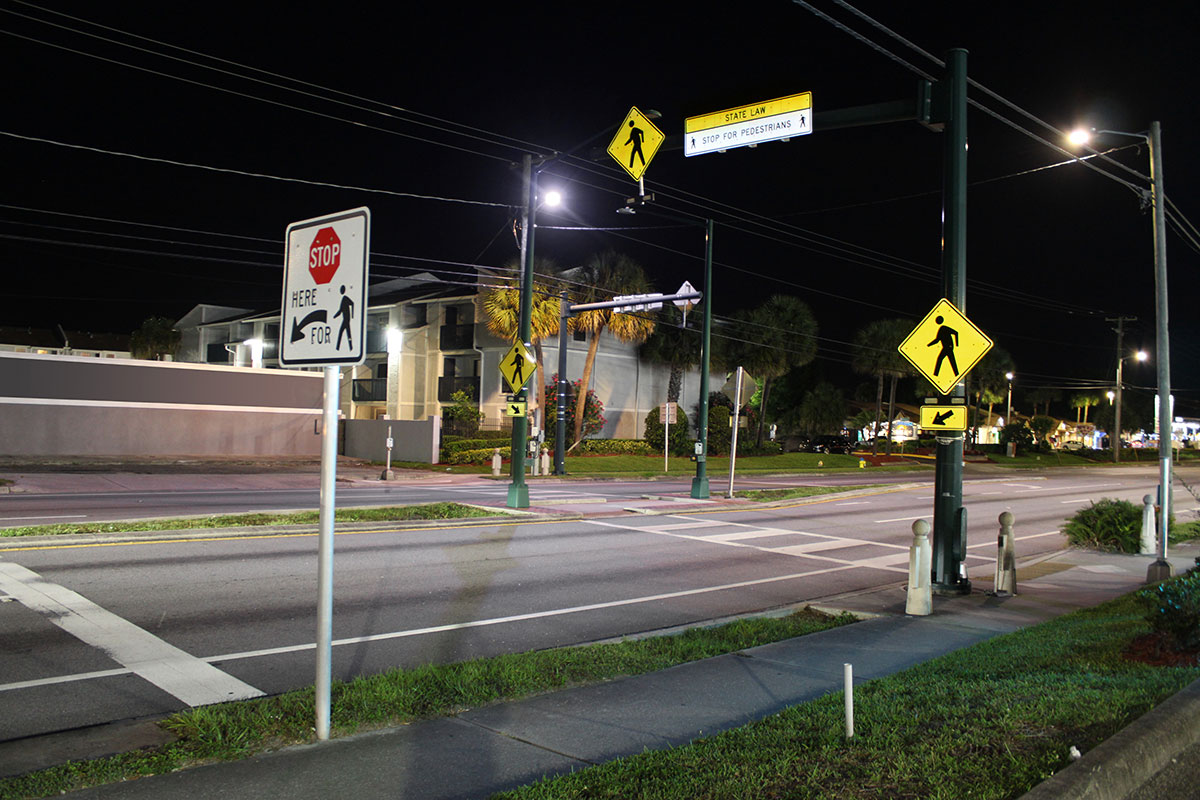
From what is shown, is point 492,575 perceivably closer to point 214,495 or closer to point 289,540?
point 289,540

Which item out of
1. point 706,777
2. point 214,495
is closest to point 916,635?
point 706,777

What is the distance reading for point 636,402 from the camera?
48125mm

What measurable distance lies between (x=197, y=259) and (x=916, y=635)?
2671 centimetres

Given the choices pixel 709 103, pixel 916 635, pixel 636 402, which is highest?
pixel 709 103

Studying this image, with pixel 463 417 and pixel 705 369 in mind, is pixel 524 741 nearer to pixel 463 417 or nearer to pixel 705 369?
pixel 705 369

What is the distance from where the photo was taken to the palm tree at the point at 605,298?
40.7 meters

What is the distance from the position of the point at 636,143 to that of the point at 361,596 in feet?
26.1

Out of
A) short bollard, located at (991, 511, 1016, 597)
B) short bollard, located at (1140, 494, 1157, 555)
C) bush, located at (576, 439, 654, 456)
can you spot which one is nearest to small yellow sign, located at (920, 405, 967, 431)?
short bollard, located at (991, 511, 1016, 597)

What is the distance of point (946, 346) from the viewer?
10.6 meters

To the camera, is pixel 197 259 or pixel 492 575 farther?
pixel 197 259

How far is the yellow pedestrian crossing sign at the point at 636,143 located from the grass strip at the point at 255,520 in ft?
22.9

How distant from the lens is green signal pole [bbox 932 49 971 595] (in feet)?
35.3

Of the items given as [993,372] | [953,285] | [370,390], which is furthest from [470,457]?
[993,372]

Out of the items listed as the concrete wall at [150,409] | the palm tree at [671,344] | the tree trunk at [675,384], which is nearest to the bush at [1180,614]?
the concrete wall at [150,409]
